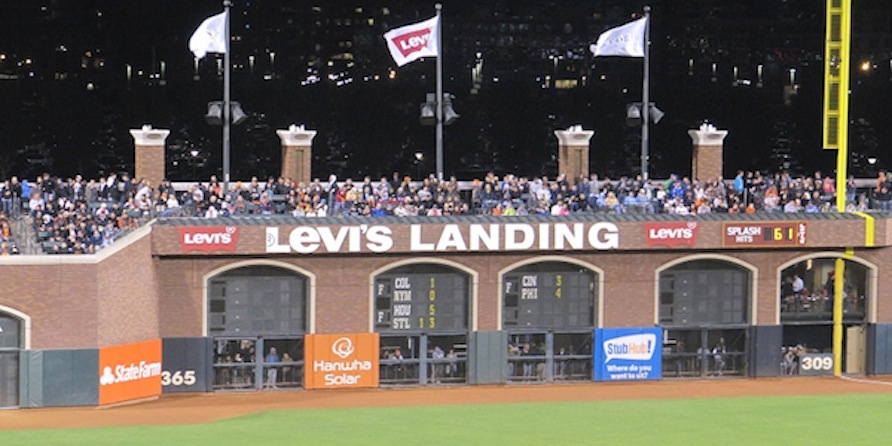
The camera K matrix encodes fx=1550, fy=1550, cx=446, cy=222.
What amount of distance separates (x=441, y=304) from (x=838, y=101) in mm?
12726

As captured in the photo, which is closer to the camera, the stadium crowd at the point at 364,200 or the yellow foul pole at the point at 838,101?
the stadium crowd at the point at 364,200

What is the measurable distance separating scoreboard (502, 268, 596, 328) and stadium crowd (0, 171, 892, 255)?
1.97m

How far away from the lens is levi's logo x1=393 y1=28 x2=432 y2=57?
156ft

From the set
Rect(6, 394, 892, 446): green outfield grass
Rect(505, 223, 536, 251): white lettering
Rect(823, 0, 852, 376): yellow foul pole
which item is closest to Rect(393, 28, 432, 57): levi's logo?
Rect(505, 223, 536, 251): white lettering

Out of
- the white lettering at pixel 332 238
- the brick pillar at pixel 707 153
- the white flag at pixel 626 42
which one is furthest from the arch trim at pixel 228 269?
the brick pillar at pixel 707 153

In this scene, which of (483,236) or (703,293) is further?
(703,293)

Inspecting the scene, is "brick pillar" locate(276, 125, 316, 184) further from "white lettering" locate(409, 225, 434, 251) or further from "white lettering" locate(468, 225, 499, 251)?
"white lettering" locate(468, 225, 499, 251)

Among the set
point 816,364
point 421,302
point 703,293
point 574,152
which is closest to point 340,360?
point 421,302

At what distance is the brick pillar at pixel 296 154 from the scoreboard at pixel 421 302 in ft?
20.7

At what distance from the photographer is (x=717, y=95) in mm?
144875

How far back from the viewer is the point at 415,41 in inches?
1871

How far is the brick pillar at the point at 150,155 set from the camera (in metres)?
44.6

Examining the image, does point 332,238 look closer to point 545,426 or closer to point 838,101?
point 545,426

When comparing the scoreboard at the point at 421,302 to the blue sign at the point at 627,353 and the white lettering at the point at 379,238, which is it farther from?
the blue sign at the point at 627,353
